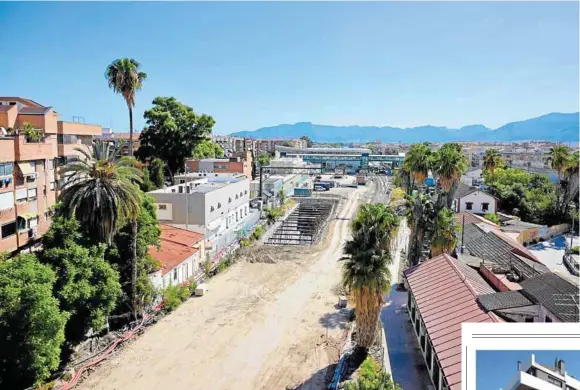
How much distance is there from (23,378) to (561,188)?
57.5 meters

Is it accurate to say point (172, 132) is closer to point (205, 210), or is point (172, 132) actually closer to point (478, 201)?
point (205, 210)

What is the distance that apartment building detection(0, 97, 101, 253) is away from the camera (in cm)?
2642

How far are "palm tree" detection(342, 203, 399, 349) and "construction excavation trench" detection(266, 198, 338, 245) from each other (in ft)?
89.1

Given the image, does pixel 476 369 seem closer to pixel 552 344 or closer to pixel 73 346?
pixel 552 344

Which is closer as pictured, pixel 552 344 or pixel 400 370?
pixel 552 344

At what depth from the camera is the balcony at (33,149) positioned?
27661mm

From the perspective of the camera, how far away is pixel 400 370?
1938cm

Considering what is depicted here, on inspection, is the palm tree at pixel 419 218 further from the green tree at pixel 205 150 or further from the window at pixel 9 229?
the green tree at pixel 205 150

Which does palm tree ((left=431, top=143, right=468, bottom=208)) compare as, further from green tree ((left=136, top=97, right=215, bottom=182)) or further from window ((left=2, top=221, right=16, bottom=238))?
green tree ((left=136, top=97, right=215, bottom=182))

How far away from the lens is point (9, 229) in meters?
26.7

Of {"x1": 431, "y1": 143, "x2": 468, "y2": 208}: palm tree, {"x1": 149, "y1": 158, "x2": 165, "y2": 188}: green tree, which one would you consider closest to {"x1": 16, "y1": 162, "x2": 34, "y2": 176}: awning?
{"x1": 149, "y1": 158, "x2": 165, "y2": 188}: green tree

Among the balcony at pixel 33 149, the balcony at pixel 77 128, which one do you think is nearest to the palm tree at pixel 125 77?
the balcony at pixel 77 128

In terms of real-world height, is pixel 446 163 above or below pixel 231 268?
above

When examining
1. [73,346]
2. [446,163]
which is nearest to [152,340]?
[73,346]
